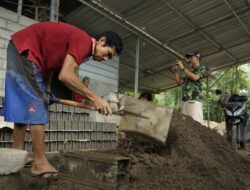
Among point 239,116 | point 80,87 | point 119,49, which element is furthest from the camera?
point 239,116

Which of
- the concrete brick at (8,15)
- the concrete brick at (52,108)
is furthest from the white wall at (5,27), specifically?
the concrete brick at (52,108)

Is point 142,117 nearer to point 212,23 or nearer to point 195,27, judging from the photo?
point 195,27

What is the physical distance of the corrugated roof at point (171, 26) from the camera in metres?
7.02

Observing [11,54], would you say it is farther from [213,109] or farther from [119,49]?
[213,109]

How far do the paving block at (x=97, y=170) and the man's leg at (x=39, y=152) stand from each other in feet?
1.06

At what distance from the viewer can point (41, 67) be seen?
2.66 meters

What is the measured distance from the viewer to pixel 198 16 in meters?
8.16

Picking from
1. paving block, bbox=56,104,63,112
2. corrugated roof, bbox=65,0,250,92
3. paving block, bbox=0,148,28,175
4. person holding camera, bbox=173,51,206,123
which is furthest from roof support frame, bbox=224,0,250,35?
paving block, bbox=0,148,28,175

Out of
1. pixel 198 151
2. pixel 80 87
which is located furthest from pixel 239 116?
pixel 80 87

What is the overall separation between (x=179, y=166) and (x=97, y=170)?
964mm

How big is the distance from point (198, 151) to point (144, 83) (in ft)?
34.8

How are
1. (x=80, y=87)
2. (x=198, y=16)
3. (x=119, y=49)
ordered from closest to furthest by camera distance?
(x=80, y=87)
(x=119, y=49)
(x=198, y=16)

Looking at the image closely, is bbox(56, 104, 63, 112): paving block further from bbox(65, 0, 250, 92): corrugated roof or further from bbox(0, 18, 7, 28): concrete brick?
bbox(65, 0, 250, 92): corrugated roof

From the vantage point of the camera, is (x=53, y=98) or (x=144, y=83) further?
(x=144, y=83)
